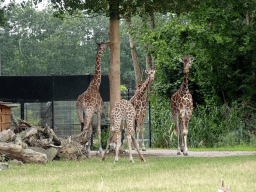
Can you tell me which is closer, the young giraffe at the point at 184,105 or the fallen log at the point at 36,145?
the fallen log at the point at 36,145

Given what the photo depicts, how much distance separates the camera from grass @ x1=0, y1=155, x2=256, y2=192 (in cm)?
803

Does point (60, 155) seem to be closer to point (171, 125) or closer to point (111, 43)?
point (111, 43)

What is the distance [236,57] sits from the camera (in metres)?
20.4

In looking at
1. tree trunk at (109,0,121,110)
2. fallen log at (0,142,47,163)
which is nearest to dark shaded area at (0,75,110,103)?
tree trunk at (109,0,121,110)

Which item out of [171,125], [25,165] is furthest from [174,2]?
[25,165]

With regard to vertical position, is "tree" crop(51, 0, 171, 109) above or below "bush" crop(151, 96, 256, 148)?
above

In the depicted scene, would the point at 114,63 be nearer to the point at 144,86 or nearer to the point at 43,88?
the point at 144,86

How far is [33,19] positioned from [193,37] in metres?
39.7

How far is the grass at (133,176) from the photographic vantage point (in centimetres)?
803

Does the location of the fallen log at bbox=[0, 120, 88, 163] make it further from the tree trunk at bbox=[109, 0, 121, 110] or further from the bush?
the bush

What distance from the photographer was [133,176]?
31.2ft

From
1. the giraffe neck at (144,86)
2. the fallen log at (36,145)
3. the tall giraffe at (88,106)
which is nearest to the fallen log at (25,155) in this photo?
the fallen log at (36,145)

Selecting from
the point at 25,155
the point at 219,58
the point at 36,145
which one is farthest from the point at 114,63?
the point at 219,58

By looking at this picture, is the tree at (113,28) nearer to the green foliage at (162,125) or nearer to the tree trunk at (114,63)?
the tree trunk at (114,63)
